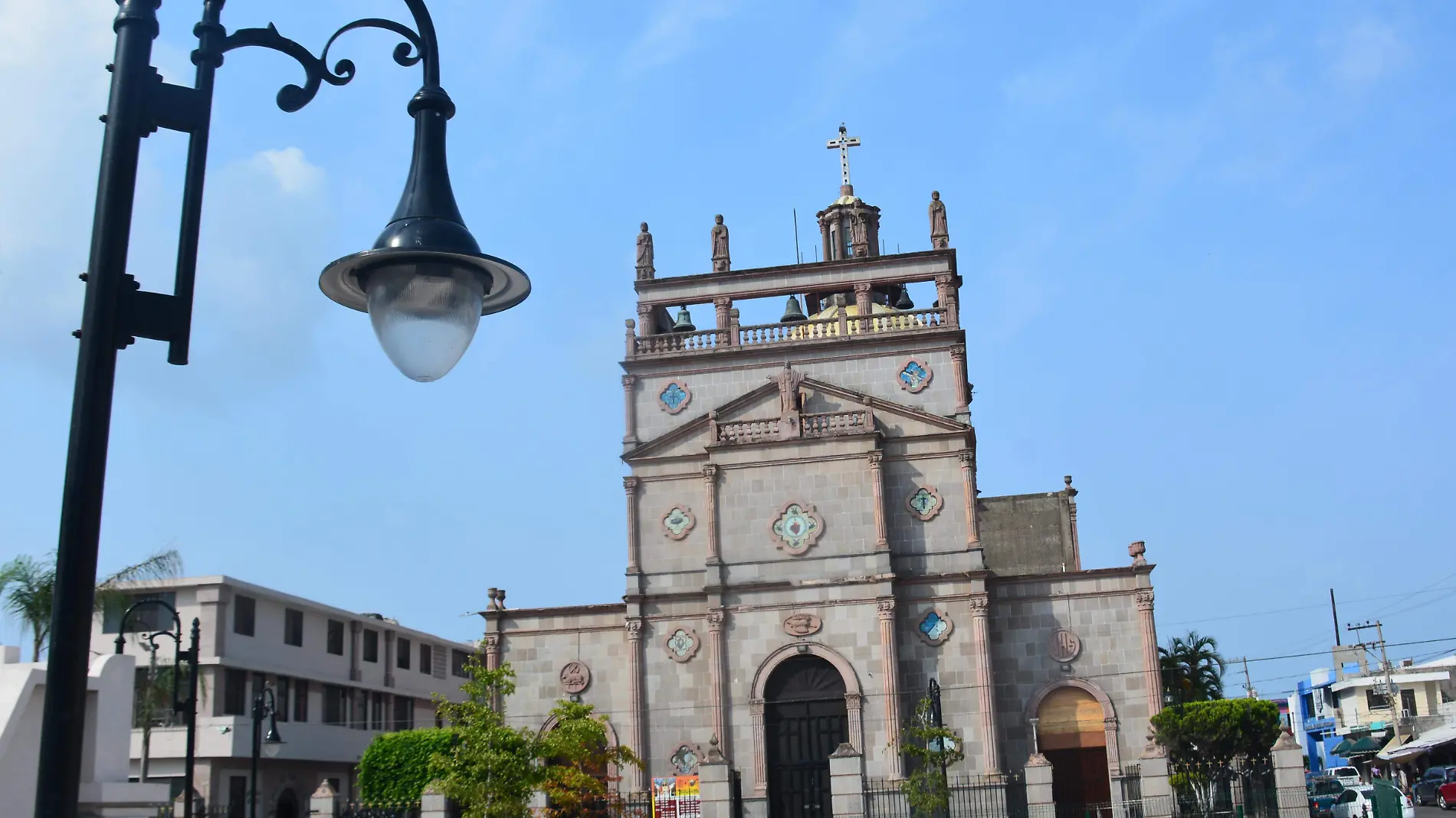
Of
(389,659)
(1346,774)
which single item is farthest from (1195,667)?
(389,659)

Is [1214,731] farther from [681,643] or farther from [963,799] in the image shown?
[681,643]

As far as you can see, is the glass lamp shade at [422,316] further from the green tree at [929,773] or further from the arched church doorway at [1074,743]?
the arched church doorway at [1074,743]

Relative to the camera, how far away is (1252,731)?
3278 centimetres

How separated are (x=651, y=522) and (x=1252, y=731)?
16659 mm

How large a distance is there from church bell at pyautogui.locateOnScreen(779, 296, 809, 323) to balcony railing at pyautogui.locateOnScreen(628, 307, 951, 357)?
1.54ft

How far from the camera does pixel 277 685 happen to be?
46250 millimetres

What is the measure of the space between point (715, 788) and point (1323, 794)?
22.2 meters

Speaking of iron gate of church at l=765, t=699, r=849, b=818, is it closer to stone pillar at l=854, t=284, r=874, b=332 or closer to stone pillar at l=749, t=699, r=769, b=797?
stone pillar at l=749, t=699, r=769, b=797

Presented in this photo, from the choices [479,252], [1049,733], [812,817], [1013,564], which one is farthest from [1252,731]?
[479,252]

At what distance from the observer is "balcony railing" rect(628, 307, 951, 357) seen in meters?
37.5

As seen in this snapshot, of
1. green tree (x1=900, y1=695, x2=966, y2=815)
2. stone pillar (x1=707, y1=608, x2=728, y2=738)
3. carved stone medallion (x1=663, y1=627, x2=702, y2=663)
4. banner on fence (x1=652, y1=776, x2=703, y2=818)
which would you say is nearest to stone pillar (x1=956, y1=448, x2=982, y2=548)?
green tree (x1=900, y1=695, x2=966, y2=815)

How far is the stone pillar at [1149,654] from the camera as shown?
33.3 metres

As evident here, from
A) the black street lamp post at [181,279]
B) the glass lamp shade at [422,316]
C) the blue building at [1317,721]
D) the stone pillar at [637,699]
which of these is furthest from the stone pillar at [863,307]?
the blue building at [1317,721]

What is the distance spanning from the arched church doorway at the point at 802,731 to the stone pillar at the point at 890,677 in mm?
→ 1156
